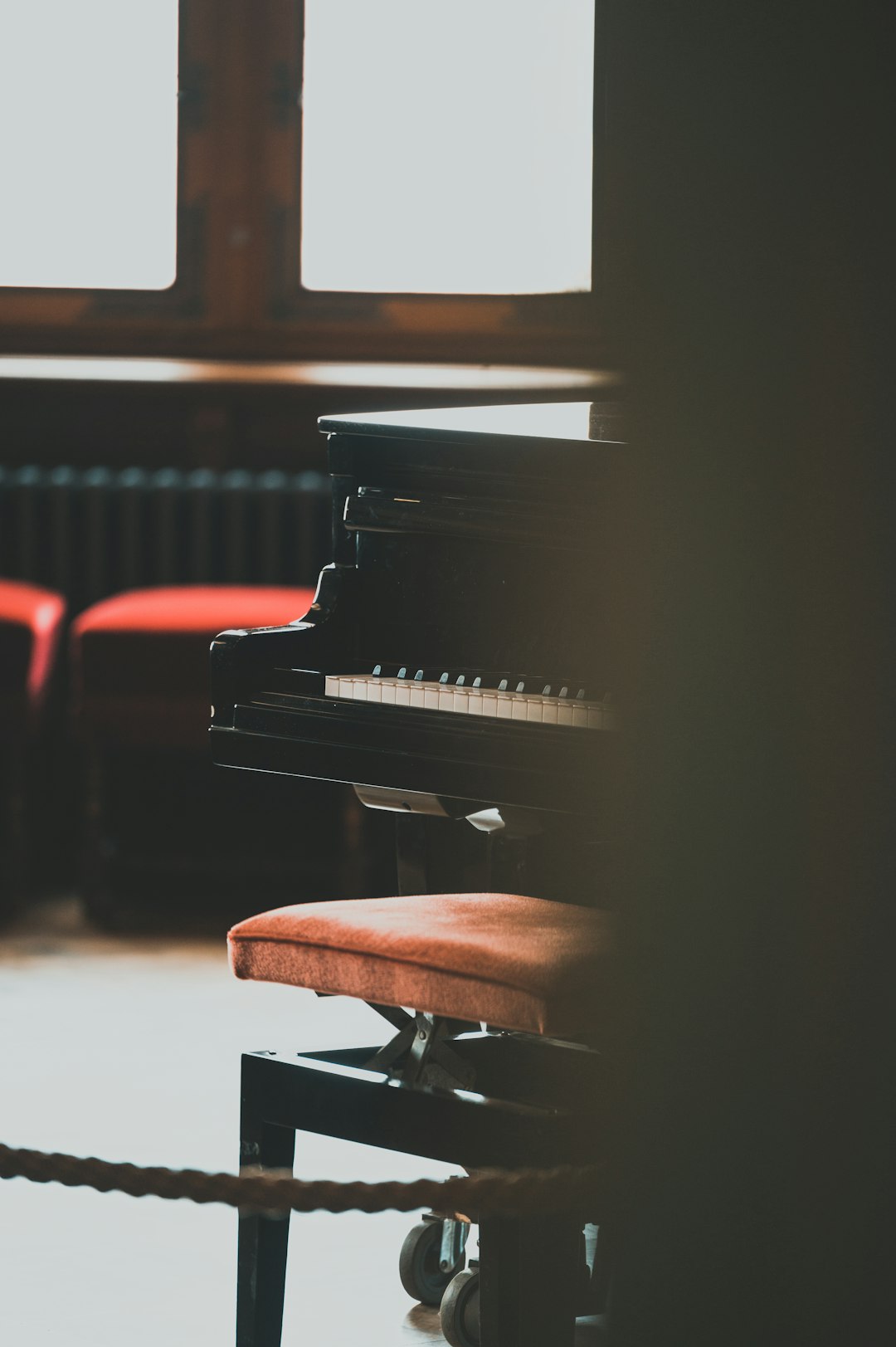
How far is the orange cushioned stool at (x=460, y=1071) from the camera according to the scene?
164cm

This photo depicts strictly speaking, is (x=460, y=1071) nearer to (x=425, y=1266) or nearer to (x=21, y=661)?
(x=425, y=1266)

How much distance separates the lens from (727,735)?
112 cm

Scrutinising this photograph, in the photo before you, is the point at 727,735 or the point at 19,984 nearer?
the point at 727,735

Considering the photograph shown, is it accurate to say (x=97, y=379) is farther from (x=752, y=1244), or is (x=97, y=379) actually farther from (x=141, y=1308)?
(x=752, y=1244)

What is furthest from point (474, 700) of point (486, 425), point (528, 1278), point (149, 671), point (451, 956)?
point (149, 671)

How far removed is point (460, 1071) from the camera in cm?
183

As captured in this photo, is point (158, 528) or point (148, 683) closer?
point (148, 683)

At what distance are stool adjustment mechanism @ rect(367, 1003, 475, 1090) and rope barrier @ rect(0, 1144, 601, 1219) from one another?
0.38 m

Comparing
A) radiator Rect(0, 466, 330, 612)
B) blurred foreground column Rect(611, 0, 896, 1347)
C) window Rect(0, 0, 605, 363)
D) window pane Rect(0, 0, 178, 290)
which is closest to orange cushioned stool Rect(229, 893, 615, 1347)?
blurred foreground column Rect(611, 0, 896, 1347)

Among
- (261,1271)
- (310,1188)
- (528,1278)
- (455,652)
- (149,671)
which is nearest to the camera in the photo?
(310,1188)

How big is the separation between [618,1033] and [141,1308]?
1206 millimetres

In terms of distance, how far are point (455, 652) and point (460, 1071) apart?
49 cm

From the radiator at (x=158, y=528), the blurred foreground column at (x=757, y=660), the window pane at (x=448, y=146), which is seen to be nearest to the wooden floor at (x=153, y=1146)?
the radiator at (x=158, y=528)

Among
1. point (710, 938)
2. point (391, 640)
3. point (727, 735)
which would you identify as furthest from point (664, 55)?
point (391, 640)
